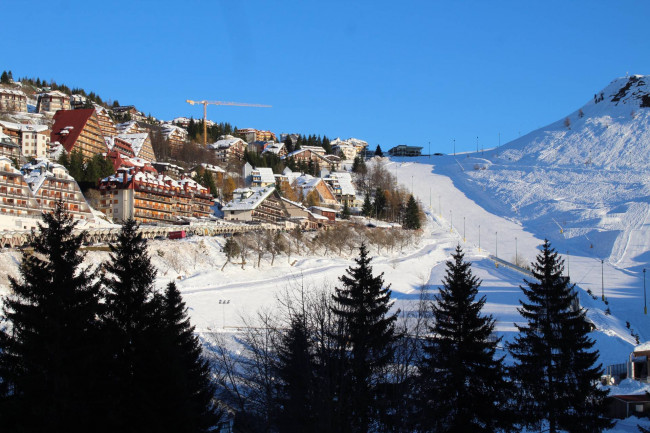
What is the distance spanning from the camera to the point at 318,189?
104688mm

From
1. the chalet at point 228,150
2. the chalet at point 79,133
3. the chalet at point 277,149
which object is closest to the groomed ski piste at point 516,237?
the chalet at point 277,149

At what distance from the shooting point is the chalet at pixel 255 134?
179750 millimetres

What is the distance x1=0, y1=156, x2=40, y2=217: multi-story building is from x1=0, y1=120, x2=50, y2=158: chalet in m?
24.7

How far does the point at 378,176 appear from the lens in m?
127

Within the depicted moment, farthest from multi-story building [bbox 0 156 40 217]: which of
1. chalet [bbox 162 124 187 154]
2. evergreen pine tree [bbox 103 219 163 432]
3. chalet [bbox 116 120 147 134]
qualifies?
chalet [bbox 162 124 187 154]

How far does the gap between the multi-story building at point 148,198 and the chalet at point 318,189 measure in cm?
2790

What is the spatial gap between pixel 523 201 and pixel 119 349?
10584cm

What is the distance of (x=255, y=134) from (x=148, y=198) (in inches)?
4517

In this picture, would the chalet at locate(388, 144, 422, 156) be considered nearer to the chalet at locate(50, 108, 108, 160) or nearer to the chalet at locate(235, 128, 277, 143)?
the chalet at locate(235, 128, 277, 143)

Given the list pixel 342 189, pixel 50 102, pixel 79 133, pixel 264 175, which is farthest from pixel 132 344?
pixel 50 102

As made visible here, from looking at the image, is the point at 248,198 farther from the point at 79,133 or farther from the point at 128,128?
the point at 128,128

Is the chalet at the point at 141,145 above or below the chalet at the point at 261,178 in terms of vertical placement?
above

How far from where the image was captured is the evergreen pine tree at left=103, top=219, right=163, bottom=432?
14547 millimetres

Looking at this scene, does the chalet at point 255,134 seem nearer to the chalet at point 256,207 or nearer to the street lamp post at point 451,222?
the street lamp post at point 451,222
